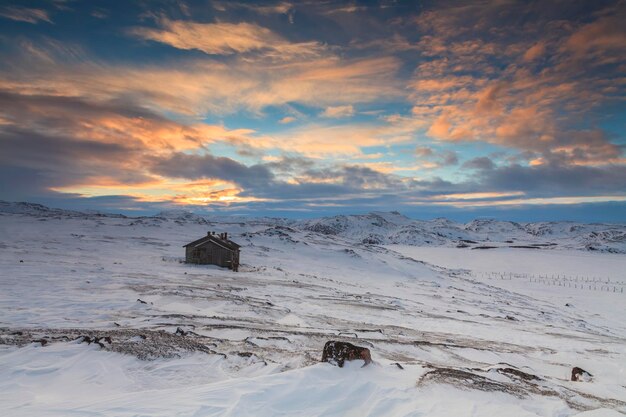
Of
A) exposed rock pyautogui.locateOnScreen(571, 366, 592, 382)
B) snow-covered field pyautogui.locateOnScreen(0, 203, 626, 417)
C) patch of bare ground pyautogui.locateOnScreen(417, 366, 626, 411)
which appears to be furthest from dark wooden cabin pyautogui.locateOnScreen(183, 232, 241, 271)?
patch of bare ground pyautogui.locateOnScreen(417, 366, 626, 411)

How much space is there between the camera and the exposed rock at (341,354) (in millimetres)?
8016

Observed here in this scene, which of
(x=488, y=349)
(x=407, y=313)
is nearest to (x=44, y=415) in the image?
(x=488, y=349)

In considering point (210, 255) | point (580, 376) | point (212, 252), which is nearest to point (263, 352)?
point (580, 376)

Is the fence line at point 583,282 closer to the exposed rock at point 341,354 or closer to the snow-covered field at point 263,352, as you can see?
the snow-covered field at point 263,352

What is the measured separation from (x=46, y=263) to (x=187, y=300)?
2069 centimetres

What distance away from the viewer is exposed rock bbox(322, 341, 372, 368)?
26.3 ft

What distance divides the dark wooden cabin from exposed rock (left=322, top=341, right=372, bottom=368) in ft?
125

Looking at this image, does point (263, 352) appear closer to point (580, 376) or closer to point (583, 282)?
point (580, 376)

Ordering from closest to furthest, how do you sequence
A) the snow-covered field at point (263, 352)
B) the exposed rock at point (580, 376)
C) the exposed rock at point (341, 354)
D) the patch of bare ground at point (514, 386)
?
the snow-covered field at point (263, 352) < the patch of bare ground at point (514, 386) < the exposed rock at point (341, 354) < the exposed rock at point (580, 376)

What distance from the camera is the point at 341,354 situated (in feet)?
26.4

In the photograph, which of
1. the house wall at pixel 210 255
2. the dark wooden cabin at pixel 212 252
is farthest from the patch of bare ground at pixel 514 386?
the house wall at pixel 210 255

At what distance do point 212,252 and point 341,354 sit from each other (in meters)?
40.1

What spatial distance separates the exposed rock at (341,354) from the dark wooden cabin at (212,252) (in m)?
38.2

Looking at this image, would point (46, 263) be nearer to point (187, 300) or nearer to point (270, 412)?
point (187, 300)
